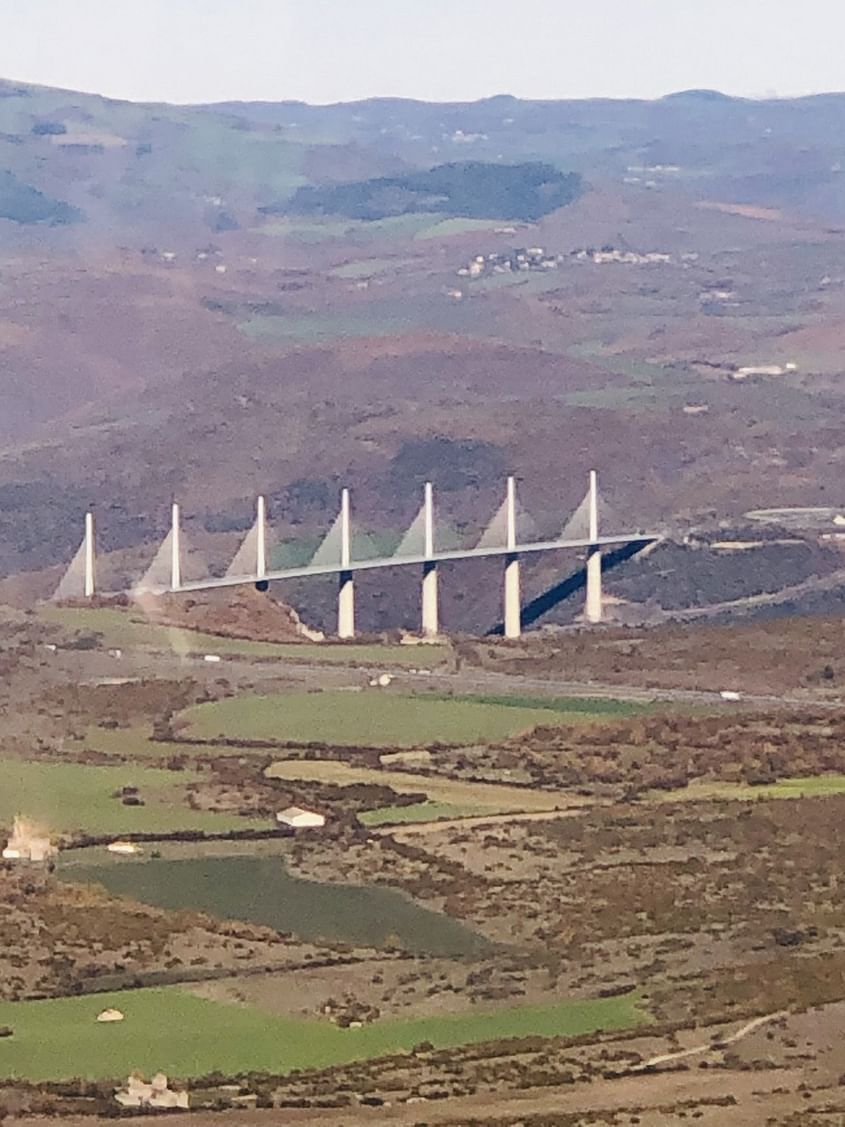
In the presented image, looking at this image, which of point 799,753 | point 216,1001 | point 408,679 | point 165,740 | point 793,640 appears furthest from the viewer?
point 793,640

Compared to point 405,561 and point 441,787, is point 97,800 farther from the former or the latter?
point 405,561

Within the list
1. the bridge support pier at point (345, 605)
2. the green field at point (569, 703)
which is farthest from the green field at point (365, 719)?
the bridge support pier at point (345, 605)

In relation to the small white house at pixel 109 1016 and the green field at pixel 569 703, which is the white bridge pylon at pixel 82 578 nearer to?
the green field at pixel 569 703

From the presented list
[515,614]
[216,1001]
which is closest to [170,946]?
[216,1001]

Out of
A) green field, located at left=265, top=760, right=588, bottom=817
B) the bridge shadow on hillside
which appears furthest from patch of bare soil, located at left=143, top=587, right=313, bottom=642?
green field, located at left=265, top=760, right=588, bottom=817

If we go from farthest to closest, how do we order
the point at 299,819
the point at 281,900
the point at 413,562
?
the point at 413,562
the point at 299,819
the point at 281,900

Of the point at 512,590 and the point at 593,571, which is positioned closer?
the point at 512,590

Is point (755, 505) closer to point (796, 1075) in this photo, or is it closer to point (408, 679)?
point (408, 679)

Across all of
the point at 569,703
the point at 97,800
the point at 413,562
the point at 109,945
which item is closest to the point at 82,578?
the point at 413,562
